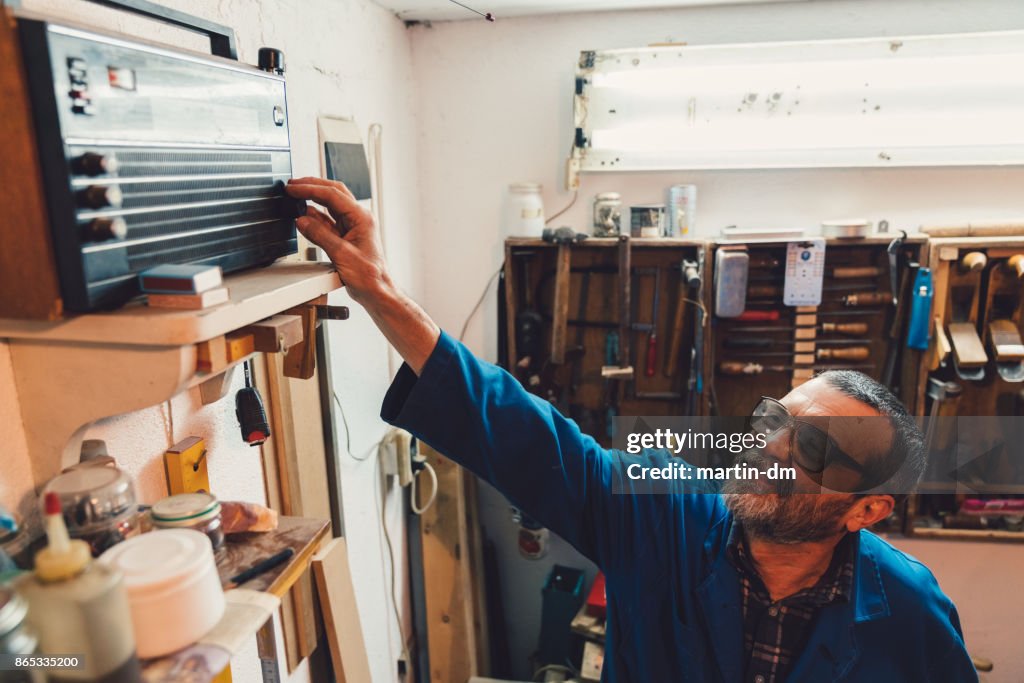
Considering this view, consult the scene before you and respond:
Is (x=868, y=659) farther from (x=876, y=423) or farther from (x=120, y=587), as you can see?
(x=120, y=587)

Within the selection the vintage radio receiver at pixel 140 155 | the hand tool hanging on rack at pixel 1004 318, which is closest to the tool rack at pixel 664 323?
the hand tool hanging on rack at pixel 1004 318

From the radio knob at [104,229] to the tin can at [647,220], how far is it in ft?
6.62

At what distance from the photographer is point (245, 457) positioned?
1.43 meters

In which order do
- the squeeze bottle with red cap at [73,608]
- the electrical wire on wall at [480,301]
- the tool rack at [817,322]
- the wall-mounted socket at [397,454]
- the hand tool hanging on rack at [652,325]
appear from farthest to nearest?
the electrical wire on wall at [480,301], the hand tool hanging on rack at [652,325], the tool rack at [817,322], the wall-mounted socket at [397,454], the squeeze bottle with red cap at [73,608]

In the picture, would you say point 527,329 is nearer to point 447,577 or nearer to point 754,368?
point 754,368

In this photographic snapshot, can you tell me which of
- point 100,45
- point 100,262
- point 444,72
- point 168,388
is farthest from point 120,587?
point 444,72

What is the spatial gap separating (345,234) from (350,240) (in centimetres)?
2

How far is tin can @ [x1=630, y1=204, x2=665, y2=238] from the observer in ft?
8.04

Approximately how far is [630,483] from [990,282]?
182 centimetres

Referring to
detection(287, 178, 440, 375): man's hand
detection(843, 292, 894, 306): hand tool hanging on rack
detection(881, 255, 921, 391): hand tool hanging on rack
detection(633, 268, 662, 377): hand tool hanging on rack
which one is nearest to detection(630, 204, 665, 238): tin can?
detection(633, 268, 662, 377): hand tool hanging on rack

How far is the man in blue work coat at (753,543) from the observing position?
129 cm

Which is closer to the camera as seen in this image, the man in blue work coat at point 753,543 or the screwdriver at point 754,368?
the man in blue work coat at point 753,543

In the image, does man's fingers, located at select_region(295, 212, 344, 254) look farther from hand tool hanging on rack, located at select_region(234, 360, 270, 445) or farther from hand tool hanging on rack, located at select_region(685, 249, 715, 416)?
hand tool hanging on rack, located at select_region(685, 249, 715, 416)

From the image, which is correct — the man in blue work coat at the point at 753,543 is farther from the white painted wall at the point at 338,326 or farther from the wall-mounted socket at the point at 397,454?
the wall-mounted socket at the point at 397,454
